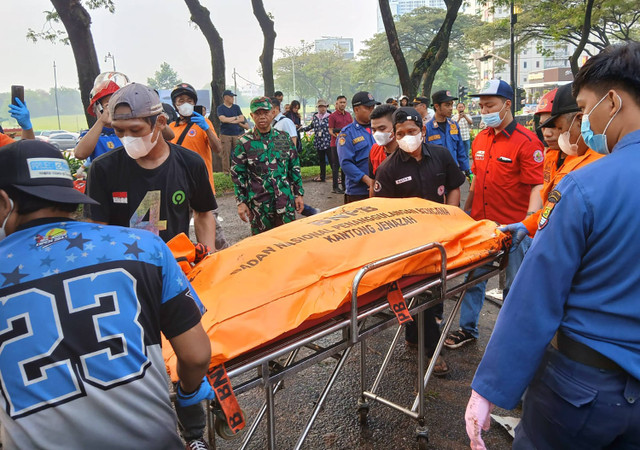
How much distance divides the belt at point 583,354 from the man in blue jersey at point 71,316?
1142mm

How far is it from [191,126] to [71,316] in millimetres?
3968

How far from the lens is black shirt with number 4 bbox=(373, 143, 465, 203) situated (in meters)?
3.77

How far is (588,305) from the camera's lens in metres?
1.44

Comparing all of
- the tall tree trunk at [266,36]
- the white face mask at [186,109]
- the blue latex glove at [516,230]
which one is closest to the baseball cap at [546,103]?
the blue latex glove at [516,230]

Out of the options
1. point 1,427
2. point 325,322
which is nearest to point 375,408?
point 325,322

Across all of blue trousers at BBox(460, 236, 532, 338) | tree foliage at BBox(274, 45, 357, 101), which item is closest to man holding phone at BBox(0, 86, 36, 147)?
blue trousers at BBox(460, 236, 532, 338)

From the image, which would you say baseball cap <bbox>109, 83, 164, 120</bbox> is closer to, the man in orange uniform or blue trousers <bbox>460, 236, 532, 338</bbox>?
the man in orange uniform

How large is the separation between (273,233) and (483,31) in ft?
93.0

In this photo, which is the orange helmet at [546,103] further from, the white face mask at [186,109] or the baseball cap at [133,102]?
the white face mask at [186,109]

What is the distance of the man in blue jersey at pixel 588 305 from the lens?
139 cm

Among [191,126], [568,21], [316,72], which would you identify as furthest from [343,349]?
[316,72]

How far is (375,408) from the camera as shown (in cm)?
337

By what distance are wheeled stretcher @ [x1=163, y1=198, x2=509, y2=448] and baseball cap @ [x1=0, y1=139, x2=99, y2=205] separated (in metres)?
0.72

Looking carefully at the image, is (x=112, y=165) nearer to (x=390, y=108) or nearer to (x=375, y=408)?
(x=375, y=408)
